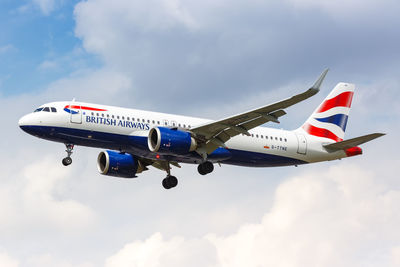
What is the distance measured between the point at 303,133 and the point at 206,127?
1044 centimetres

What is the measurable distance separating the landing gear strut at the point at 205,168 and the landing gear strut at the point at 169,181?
14.9 feet

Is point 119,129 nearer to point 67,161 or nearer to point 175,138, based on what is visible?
point 175,138

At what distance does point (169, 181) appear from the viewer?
163ft

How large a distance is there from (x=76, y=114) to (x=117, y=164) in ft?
24.0

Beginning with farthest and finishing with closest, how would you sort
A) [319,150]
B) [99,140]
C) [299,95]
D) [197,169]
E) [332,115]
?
1. [332,115]
2. [319,150]
3. [197,169]
4. [99,140]
5. [299,95]

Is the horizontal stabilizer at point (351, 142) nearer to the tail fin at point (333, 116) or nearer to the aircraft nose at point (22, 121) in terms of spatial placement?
the tail fin at point (333, 116)

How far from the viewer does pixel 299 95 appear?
37719mm

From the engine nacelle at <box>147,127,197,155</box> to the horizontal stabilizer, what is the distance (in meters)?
11.0

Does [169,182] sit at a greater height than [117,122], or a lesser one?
lesser

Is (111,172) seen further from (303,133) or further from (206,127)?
(303,133)

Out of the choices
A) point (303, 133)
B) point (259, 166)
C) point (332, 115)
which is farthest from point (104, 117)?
point (332, 115)

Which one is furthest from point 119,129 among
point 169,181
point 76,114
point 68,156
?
point 169,181

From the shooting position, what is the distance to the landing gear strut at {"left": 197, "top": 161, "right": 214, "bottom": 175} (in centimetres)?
4550

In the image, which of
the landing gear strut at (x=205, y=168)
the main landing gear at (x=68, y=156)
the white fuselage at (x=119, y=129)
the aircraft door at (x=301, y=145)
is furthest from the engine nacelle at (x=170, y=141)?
the aircraft door at (x=301, y=145)
